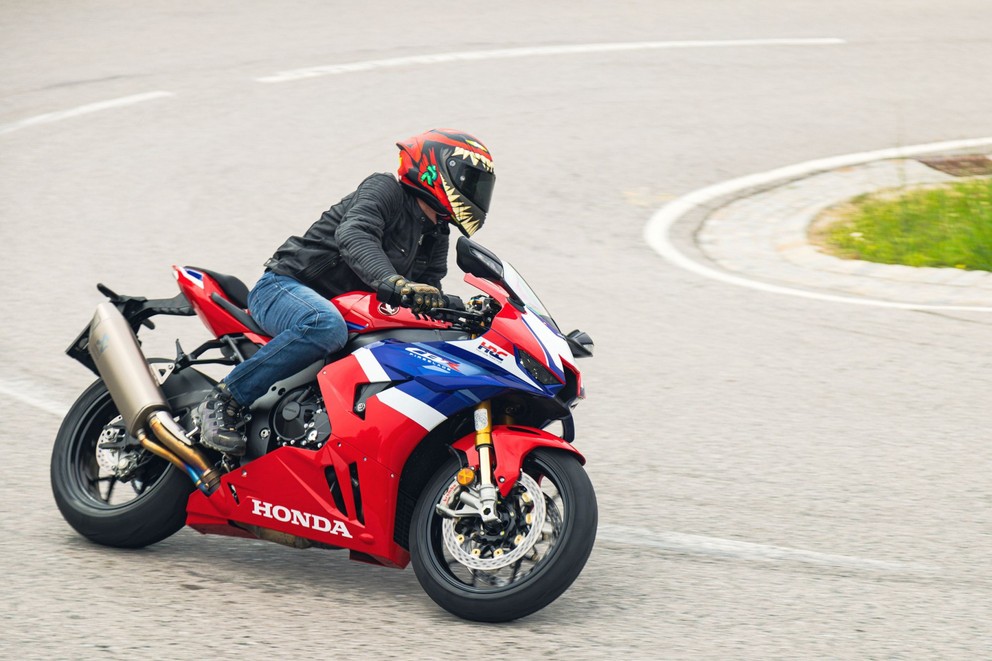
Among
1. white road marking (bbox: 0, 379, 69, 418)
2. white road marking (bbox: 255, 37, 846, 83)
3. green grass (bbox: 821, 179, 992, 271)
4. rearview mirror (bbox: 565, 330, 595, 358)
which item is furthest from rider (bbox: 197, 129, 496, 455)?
white road marking (bbox: 255, 37, 846, 83)

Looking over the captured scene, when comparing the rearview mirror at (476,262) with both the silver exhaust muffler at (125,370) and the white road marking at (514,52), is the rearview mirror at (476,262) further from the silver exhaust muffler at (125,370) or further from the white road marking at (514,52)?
the white road marking at (514,52)

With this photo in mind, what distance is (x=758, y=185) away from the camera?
12656 mm

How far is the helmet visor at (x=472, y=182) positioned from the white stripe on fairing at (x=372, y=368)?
68 cm

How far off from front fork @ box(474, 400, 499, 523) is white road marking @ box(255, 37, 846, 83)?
11.2 metres

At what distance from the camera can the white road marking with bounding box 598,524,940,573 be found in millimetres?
5656

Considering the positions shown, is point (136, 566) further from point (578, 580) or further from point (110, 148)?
point (110, 148)

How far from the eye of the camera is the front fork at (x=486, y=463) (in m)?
4.92

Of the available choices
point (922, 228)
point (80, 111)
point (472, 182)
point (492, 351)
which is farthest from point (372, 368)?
point (80, 111)

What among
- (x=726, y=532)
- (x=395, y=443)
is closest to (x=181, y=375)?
(x=395, y=443)

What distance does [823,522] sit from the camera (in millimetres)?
6113

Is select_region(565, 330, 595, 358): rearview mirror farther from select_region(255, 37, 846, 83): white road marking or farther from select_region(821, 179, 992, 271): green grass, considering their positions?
select_region(255, 37, 846, 83): white road marking

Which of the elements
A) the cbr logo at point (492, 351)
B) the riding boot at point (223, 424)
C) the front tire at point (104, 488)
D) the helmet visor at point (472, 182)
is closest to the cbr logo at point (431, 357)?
the cbr logo at point (492, 351)

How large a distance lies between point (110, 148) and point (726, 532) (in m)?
8.67

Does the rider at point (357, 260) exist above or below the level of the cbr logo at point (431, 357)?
above
